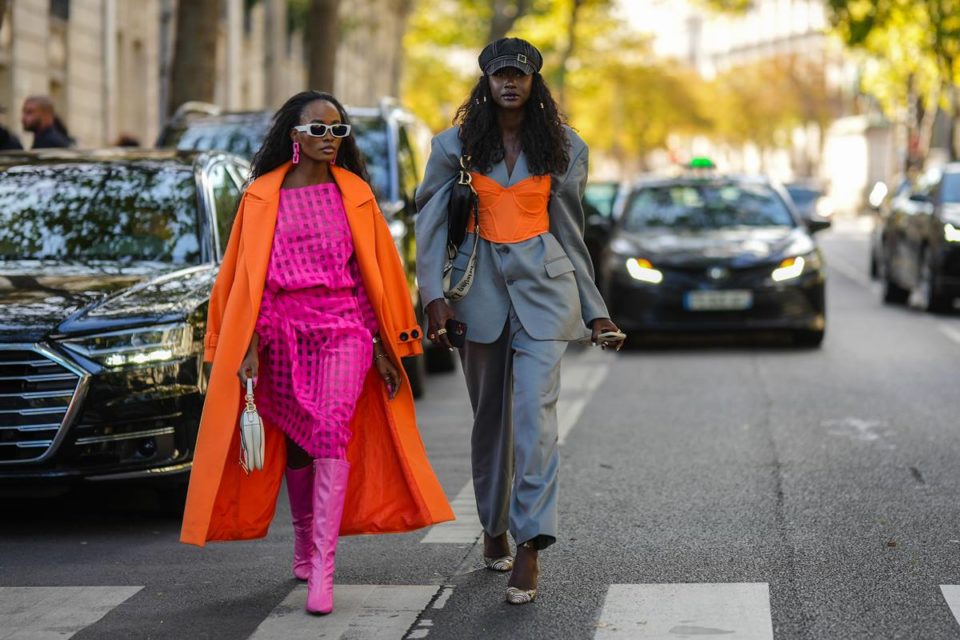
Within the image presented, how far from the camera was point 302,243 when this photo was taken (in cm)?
606

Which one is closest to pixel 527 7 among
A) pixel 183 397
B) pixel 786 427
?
pixel 786 427

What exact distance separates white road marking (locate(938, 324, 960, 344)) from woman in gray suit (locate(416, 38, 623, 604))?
1056cm

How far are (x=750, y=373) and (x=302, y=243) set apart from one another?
8.15 meters

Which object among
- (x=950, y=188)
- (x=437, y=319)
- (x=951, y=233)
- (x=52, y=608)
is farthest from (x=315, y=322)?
(x=950, y=188)

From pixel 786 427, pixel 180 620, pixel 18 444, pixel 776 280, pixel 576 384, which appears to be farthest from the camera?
pixel 776 280

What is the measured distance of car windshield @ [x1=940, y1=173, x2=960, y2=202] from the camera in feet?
64.5

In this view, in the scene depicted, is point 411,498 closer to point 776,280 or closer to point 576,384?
point 576,384

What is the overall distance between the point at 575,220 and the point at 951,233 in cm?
1339

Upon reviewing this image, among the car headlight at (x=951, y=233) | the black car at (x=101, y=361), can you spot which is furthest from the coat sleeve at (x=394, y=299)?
the car headlight at (x=951, y=233)

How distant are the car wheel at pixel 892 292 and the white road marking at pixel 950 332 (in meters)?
3.46

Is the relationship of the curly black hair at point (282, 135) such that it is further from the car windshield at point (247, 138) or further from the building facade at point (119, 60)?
the building facade at point (119, 60)

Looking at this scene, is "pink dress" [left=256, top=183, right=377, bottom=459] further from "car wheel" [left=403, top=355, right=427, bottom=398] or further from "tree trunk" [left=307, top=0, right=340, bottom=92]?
"tree trunk" [left=307, top=0, right=340, bottom=92]

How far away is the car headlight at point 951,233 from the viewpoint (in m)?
18.9

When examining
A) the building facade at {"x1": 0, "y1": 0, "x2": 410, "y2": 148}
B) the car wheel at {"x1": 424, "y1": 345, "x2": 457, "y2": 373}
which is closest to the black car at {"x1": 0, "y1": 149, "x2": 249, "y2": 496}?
the car wheel at {"x1": 424, "y1": 345, "x2": 457, "y2": 373}
